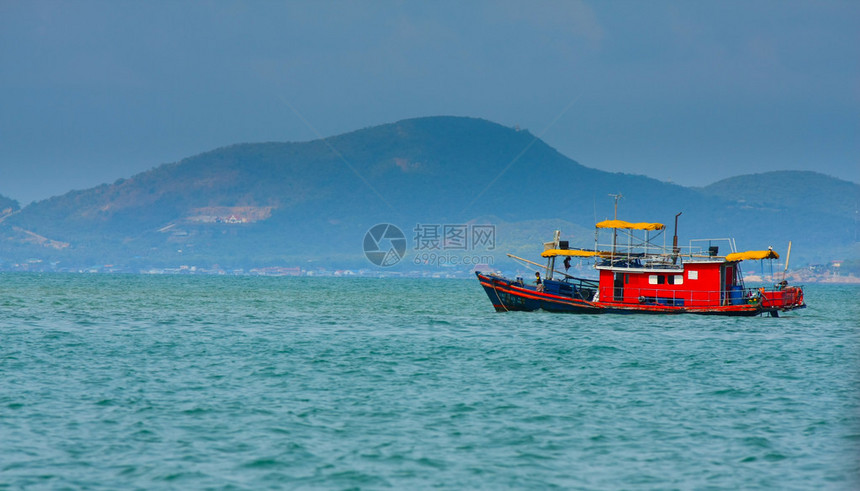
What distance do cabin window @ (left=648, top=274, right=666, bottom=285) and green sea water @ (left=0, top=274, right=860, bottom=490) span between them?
8857 millimetres

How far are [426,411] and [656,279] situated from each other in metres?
34.7

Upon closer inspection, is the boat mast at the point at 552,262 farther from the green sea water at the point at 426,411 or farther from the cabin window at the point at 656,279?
the green sea water at the point at 426,411

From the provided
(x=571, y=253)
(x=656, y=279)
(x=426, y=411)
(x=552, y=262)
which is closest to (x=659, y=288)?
(x=656, y=279)

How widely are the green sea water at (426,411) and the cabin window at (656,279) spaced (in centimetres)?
886

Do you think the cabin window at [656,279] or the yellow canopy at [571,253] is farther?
the yellow canopy at [571,253]

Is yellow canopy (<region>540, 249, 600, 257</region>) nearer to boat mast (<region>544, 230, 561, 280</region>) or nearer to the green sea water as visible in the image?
boat mast (<region>544, 230, 561, 280</region>)

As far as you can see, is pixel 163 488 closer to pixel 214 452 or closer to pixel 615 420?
pixel 214 452

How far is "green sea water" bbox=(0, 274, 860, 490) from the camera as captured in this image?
20578 millimetres

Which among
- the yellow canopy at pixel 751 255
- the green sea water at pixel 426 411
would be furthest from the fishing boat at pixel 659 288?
the green sea water at pixel 426 411

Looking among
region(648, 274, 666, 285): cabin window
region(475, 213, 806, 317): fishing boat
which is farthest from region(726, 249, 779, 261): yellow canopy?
region(648, 274, 666, 285): cabin window

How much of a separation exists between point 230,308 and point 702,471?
202 ft

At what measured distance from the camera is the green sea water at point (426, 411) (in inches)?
810

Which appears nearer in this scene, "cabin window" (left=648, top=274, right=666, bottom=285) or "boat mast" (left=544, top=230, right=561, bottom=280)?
"cabin window" (left=648, top=274, right=666, bottom=285)

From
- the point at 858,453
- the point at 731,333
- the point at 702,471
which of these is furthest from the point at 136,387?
the point at 731,333
